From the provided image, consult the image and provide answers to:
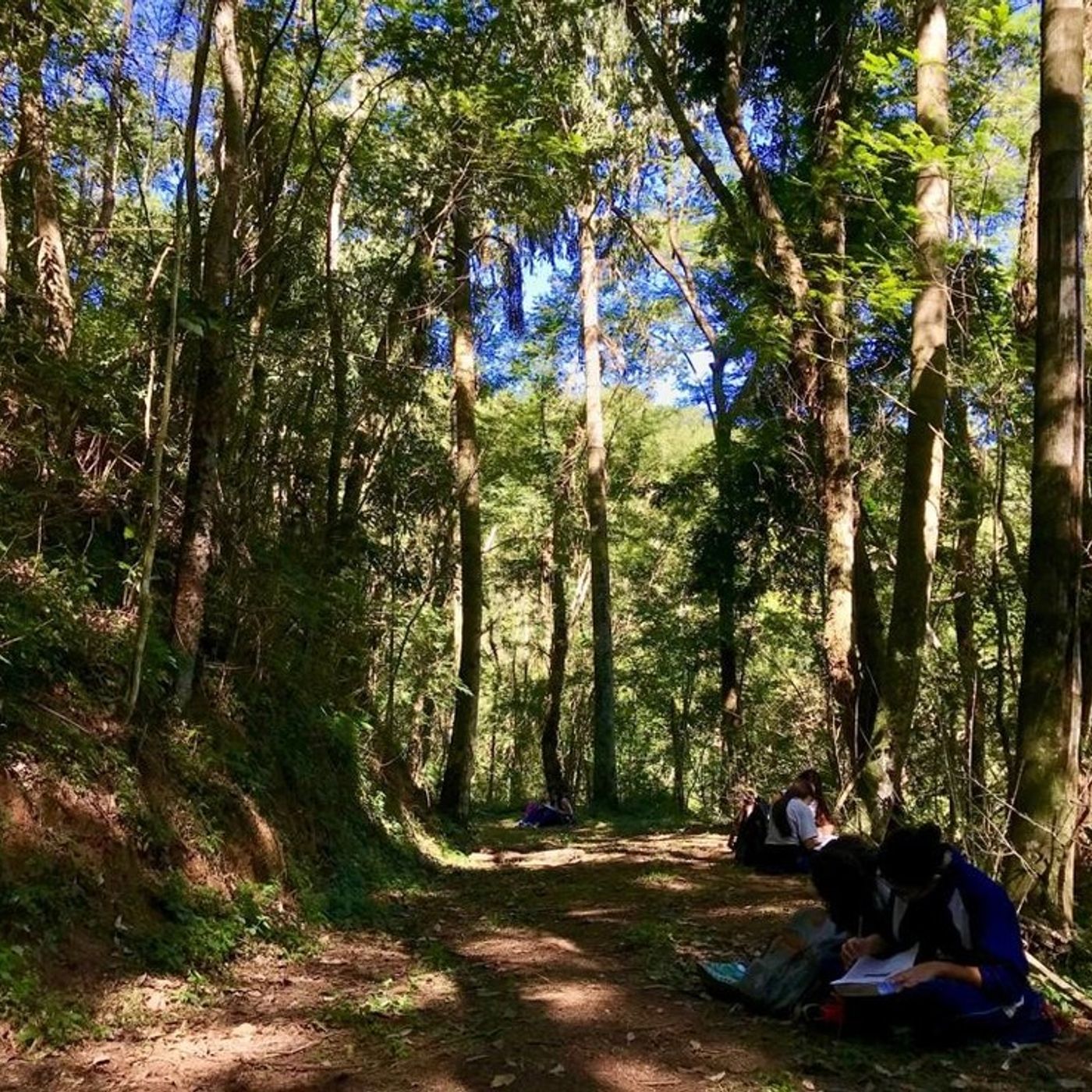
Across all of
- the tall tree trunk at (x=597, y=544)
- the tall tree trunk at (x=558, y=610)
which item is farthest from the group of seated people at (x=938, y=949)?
the tall tree trunk at (x=558, y=610)

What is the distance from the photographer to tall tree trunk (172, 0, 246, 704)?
257 inches

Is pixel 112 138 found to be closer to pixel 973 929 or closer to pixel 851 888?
pixel 851 888

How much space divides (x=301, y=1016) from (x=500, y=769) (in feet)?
111

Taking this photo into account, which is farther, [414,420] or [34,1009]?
[414,420]

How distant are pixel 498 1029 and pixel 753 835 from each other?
5.49 meters

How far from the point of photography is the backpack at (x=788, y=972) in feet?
14.3

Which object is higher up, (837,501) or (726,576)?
(837,501)

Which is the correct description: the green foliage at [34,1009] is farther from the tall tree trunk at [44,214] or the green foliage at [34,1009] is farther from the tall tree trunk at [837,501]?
the tall tree trunk at [837,501]

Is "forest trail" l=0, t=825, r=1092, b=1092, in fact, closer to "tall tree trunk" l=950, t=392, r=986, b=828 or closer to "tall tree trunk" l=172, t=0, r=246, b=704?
"tall tree trunk" l=950, t=392, r=986, b=828

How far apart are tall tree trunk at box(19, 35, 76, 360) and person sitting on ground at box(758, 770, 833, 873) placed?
733cm

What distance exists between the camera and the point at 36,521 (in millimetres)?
6008

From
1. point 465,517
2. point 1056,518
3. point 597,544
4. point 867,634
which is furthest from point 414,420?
point 1056,518

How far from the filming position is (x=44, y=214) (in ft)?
24.7

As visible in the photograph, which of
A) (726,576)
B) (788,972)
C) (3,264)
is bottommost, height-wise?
(788,972)
